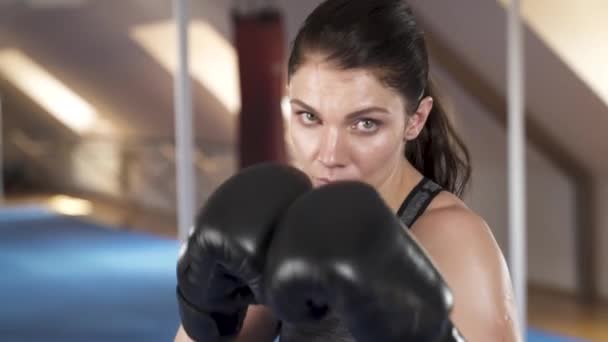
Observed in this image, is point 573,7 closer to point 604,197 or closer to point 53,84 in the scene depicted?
point 604,197

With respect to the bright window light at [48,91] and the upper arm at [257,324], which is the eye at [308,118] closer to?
the upper arm at [257,324]

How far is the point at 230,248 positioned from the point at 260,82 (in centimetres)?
347

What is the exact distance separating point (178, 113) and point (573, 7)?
1.63 metres

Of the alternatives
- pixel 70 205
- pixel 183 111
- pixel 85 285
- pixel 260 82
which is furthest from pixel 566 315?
pixel 70 205

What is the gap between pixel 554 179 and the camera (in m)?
4.82

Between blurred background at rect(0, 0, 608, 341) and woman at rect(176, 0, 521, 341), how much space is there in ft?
3.22

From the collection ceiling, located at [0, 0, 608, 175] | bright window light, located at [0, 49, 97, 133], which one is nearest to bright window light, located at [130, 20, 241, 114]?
ceiling, located at [0, 0, 608, 175]

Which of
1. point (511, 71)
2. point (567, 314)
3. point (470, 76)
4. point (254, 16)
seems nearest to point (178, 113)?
point (254, 16)

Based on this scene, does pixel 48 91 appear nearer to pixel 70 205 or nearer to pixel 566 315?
pixel 70 205

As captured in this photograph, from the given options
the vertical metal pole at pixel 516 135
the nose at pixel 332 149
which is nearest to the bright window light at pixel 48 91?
the vertical metal pole at pixel 516 135

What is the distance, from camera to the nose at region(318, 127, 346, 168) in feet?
3.35

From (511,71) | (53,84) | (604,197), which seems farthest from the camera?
(53,84)

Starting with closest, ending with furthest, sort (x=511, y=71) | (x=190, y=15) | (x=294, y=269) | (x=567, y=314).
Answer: (x=294, y=269) < (x=511, y=71) < (x=567, y=314) < (x=190, y=15)

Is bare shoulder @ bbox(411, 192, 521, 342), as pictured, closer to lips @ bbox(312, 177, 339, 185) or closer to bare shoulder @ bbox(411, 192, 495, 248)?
bare shoulder @ bbox(411, 192, 495, 248)
